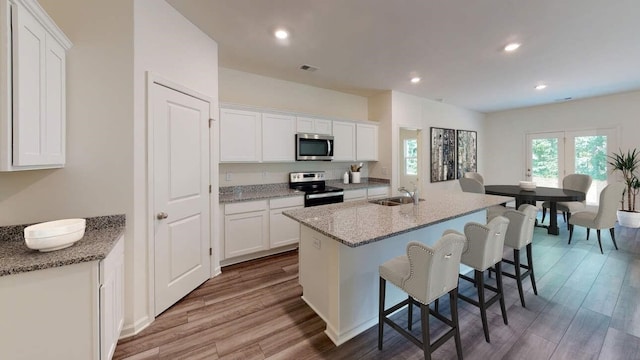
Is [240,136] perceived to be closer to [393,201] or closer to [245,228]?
[245,228]

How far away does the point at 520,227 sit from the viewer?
7.39ft

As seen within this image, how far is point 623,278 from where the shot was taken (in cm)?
276

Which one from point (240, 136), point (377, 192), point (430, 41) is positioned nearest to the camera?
point (430, 41)

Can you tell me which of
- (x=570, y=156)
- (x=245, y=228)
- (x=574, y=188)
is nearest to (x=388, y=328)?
(x=245, y=228)

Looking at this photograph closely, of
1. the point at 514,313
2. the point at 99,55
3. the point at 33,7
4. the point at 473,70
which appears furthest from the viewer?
the point at 473,70

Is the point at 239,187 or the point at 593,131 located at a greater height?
the point at 593,131

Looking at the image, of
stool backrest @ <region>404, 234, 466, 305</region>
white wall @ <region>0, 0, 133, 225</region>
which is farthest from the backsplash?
stool backrest @ <region>404, 234, 466, 305</region>

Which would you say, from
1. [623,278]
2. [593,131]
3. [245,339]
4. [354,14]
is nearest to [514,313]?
[623,278]

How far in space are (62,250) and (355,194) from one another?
11.4 feet

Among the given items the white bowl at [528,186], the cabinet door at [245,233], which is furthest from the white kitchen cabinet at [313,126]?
the white bowl at [528,186]

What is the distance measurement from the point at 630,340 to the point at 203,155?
392 centimetres

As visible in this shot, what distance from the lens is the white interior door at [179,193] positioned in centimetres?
215

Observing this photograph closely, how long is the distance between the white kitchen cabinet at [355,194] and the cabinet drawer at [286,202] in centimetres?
84

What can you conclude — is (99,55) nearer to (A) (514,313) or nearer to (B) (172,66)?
(B) (172,66)
